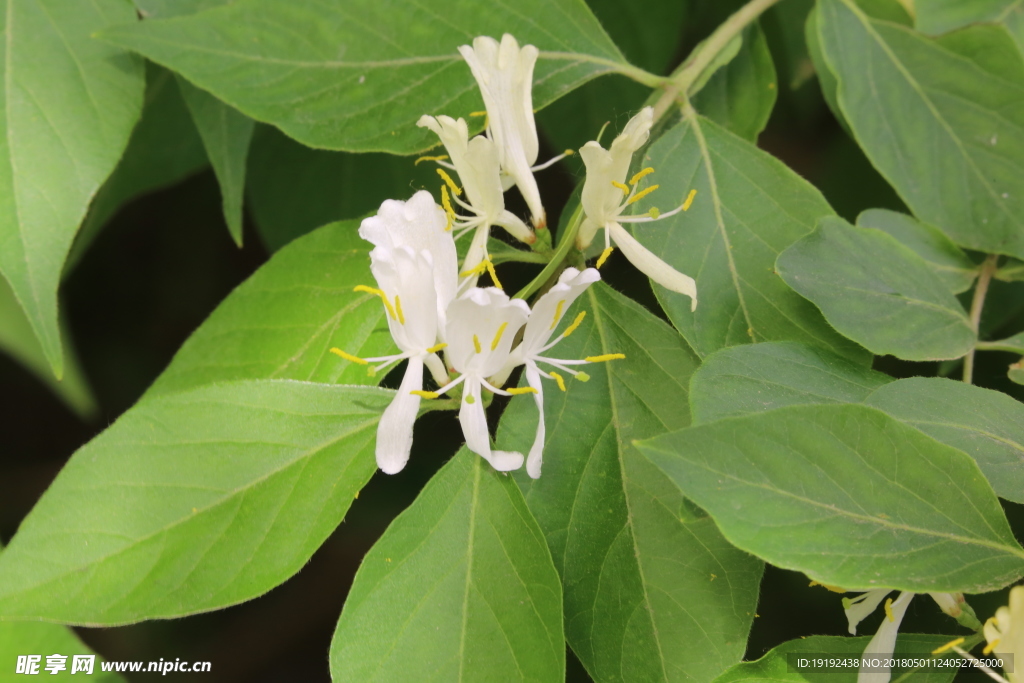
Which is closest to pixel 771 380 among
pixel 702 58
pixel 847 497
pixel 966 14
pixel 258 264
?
pixel 847 497

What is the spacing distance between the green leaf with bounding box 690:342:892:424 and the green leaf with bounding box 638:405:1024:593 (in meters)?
0.04

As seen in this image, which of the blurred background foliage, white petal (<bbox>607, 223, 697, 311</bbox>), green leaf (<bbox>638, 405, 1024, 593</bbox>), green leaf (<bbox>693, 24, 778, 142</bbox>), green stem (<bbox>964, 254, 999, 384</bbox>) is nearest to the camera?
green leaf (<bbox>638, 405, 1024, 593</bbox>)

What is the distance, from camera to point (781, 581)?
861 mm

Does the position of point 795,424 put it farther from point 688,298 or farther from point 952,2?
point 952,2

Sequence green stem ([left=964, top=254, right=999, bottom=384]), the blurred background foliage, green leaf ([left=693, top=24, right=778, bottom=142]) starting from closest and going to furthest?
green stem ([left=964, top=254, right=999, bottom=384]), green leaf ([left=693, top=24, right=778, bottom=142]), the blurred background foliage

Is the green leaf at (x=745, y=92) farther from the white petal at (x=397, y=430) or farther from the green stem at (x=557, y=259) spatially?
the white petal at (x=397, y=430)

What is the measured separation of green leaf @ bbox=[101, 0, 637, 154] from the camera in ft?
1.69

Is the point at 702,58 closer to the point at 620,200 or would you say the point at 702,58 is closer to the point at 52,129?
the point at 620,200

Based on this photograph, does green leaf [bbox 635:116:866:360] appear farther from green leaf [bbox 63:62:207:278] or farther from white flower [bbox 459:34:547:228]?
green leaf [bbox 63:62:207:278]

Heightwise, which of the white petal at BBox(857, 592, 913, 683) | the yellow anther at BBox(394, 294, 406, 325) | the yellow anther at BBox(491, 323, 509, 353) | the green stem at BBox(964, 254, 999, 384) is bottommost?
the white petal at BBox(857, 592, 913, 683)

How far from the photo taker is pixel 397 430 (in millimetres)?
409

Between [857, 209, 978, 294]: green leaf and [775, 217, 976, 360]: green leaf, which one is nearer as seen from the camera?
[775, 217, 976, 360]: green leaf

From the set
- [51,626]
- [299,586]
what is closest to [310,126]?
[51,626]

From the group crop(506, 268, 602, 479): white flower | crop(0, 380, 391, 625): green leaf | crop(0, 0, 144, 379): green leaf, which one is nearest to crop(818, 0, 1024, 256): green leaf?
crop(506, 268, 602, 479): white flower
